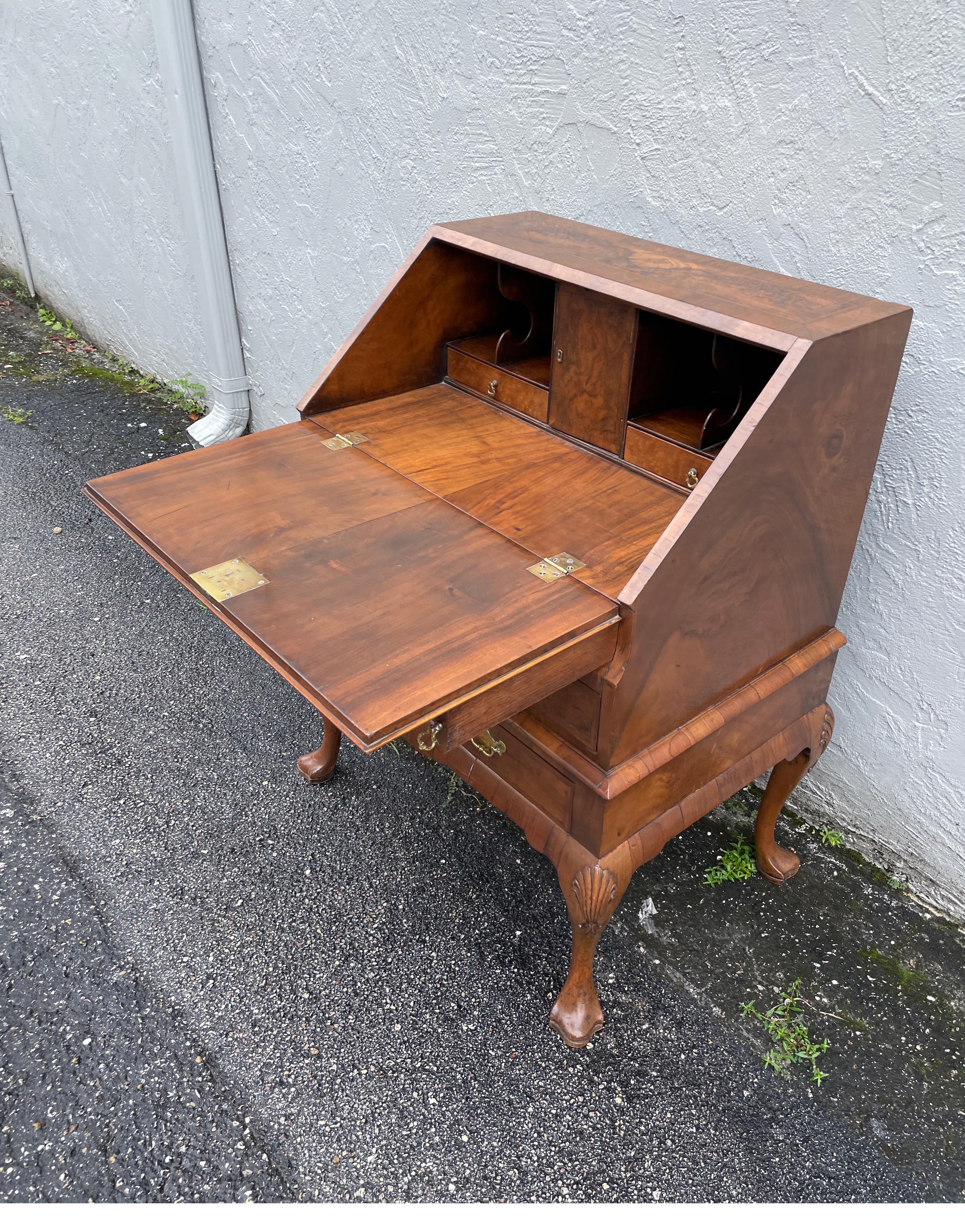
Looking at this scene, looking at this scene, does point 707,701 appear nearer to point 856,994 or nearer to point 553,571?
point 553,571

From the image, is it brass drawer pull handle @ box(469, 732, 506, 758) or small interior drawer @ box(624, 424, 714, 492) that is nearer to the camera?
small interior drawer @ box(624, 424, 714, 492)

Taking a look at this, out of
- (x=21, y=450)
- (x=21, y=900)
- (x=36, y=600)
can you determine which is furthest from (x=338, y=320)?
(x=21, y=900)

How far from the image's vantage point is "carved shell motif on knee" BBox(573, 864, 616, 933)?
1.70 m

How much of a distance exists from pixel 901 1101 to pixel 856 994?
0.23 metres

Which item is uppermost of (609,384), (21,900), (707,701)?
(609,384)

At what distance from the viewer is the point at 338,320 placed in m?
3.37

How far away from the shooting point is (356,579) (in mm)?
1457

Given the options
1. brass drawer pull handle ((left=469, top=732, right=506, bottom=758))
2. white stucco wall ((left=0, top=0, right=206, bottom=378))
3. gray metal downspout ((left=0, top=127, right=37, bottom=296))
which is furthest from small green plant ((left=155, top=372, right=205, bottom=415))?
brass drawer pull handle ((left=469, top=732, right=506, bottom=758))

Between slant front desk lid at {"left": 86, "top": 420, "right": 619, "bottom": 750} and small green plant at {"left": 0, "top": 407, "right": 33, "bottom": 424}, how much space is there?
3.13 meters

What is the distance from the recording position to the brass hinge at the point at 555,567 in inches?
58.1

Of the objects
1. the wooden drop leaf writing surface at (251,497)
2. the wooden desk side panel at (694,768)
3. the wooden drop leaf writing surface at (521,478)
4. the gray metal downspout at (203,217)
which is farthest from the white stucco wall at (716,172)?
the wooden drop leaf writing surface at (251,497)

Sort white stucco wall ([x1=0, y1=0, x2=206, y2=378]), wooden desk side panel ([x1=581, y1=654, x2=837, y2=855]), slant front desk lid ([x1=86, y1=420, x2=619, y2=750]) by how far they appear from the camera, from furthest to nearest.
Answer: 1. white stucco wall ([x1=0, y1=0, x2=206, y2=378])
2. wooden desk side panel ([x1=581, y1=654, x2=837, y2=855])
3. slant front desk lid ([x1=86, y1=420, x2=619, y2=750])

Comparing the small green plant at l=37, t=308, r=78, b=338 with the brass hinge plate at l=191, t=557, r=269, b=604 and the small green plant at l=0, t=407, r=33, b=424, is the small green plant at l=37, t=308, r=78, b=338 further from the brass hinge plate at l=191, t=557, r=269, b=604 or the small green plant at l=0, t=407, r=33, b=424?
the brass hinge plate at l=191, t=557, r=269, b=604

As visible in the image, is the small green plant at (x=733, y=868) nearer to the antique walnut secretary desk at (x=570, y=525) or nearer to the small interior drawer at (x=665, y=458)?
the antique walnut secretary desk at (x=570, y=525)
